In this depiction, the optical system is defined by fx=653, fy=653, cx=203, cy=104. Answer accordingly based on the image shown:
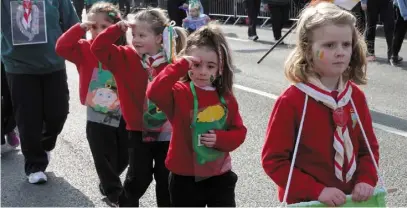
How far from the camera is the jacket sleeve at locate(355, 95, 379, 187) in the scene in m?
2.75

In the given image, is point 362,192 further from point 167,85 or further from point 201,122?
point 167,85

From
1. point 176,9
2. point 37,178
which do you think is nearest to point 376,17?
point 176,9

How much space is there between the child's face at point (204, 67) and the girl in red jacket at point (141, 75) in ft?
1.83

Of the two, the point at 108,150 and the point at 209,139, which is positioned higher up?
the point at 209,139

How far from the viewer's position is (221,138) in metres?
3.23

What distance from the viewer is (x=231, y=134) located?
3.27 m

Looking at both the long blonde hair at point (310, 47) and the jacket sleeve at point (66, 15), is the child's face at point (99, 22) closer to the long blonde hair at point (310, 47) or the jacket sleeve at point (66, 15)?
the jacket sleeve at point (66, 15)

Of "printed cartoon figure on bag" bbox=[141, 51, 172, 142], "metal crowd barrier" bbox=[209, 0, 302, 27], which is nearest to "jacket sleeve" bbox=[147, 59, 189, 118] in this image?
"printed cartoon figure on bag" bbox=[141, 51, 172, 142]

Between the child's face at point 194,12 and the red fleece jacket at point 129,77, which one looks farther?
the child's face at point 194,12

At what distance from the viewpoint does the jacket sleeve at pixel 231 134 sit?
3.24 m

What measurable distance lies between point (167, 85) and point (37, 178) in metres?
2.43

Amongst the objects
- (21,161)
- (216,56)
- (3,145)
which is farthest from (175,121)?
(3,145)

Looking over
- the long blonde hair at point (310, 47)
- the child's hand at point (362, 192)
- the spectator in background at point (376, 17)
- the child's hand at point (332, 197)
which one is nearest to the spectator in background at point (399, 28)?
the spectator in background at point (376, 17)

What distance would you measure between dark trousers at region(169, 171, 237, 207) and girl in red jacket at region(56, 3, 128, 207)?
1.05m
